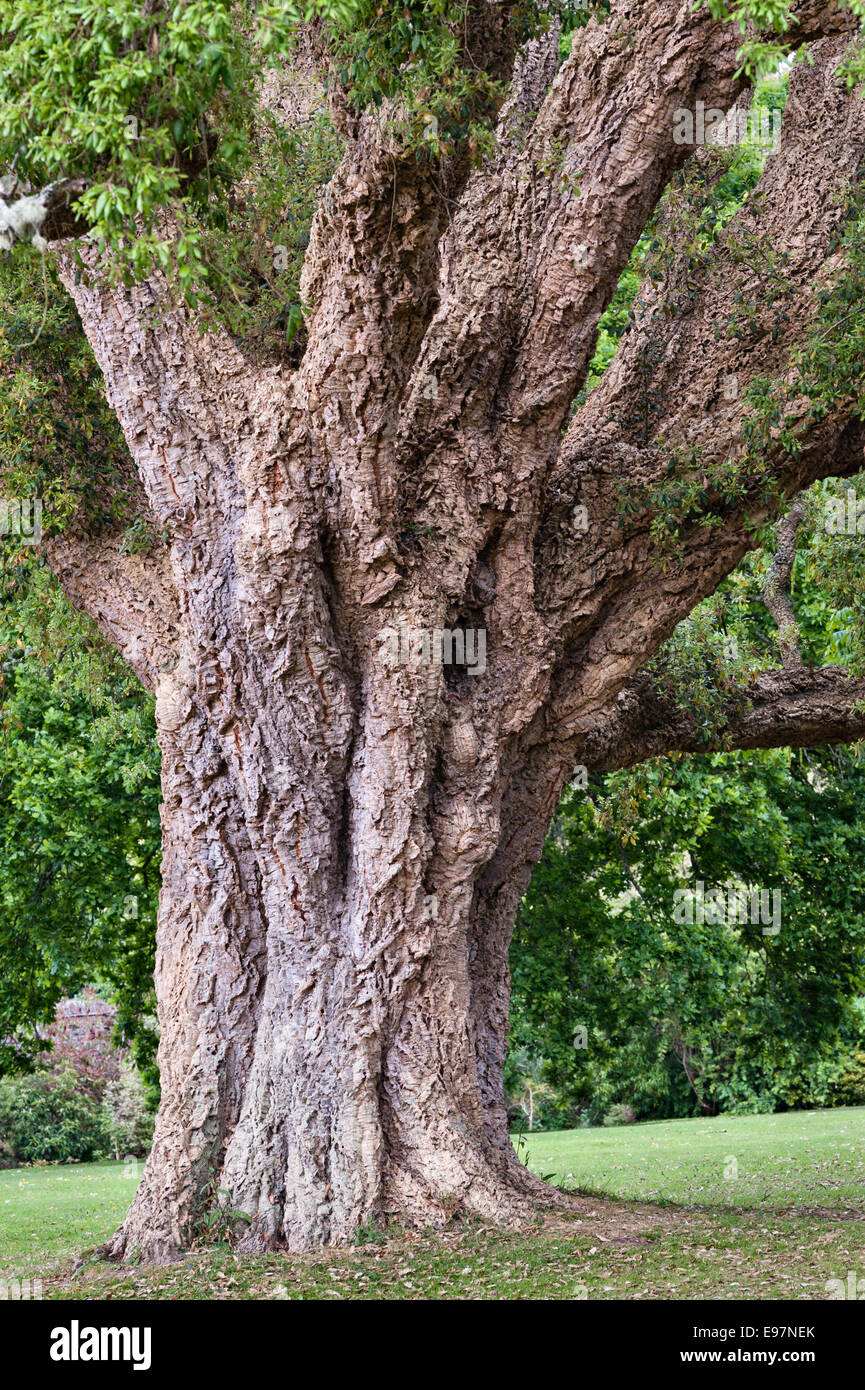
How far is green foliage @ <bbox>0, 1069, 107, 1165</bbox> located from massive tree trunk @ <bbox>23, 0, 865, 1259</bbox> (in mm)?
17299

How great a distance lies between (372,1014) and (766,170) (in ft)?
21.1

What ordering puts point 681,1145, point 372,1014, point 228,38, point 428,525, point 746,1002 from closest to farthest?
point 228,38 → point 372,1014 → point 428,525 → point 746,1002 → point 681,1145

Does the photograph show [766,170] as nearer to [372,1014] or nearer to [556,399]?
[556,399]

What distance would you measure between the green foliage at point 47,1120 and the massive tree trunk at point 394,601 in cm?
1730

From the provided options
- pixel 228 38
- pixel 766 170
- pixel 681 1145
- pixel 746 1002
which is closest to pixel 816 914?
pixel 746 1002

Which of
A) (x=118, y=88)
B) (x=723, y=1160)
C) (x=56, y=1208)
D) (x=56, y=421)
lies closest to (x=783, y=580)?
(x=56, y=421)

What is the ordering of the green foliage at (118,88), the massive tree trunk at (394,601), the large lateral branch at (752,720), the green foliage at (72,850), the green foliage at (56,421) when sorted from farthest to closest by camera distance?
the green foliage at (72,850)
the large lateral branch at (752,720)
the green foliage at (56,421)
the massive tree trunk at (394,601)
the green foliage at (118,88)

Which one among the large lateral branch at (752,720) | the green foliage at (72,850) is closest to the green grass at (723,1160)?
the large lateral branch at (752,720)

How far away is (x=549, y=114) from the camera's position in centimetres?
783

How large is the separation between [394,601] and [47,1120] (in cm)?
1948

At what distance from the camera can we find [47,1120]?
23.3 metres

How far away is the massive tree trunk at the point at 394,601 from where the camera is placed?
6973 millimetres

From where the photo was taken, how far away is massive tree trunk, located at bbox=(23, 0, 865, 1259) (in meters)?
6.97

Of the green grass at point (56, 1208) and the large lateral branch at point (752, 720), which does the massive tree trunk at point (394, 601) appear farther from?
the green grass at point (56, 1208)
